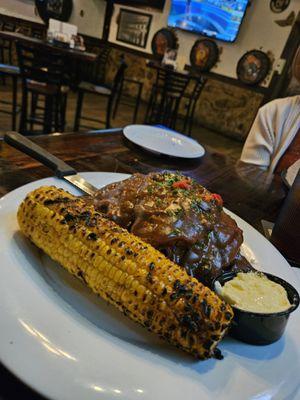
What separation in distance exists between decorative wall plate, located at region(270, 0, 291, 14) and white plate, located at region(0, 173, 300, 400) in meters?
7.99

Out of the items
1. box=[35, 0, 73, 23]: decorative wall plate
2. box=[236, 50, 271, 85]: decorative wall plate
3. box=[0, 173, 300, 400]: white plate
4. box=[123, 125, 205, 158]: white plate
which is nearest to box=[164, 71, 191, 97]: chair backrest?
box=[236, 50, 271, 85]: decorative wall plate

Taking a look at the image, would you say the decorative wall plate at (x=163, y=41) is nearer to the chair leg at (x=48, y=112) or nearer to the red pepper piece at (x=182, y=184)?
the chair leg at (x=48, y=112)

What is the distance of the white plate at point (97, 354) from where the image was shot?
543 millimetres

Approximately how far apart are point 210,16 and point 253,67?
1722 millimetres

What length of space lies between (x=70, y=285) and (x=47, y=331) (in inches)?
8.3

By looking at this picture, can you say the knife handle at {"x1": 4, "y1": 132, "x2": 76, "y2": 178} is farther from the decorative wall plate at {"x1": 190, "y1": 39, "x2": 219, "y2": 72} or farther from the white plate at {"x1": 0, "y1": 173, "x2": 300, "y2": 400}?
the decorative wall plate at {"x1": 190, "y1": 39, "x2": 219, "y2": 72}

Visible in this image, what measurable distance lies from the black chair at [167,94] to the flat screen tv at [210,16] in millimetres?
1674

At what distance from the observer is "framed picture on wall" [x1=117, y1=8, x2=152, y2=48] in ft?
30.3

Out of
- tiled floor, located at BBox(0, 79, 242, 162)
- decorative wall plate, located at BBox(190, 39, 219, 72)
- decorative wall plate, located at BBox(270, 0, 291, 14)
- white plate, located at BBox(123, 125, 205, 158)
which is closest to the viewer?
white plate, located at BBox(123, 125, 205, 158)

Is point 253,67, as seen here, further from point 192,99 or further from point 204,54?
point 192,99

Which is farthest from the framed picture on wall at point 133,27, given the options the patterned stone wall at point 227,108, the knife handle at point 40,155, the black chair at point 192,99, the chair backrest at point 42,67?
the knife handle at point 40,155

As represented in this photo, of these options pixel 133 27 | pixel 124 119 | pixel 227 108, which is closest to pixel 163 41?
pixel 133 27

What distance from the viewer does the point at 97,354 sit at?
1.98 feet

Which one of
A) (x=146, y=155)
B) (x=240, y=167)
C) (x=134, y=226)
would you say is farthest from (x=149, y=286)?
(x=240, y=167)
